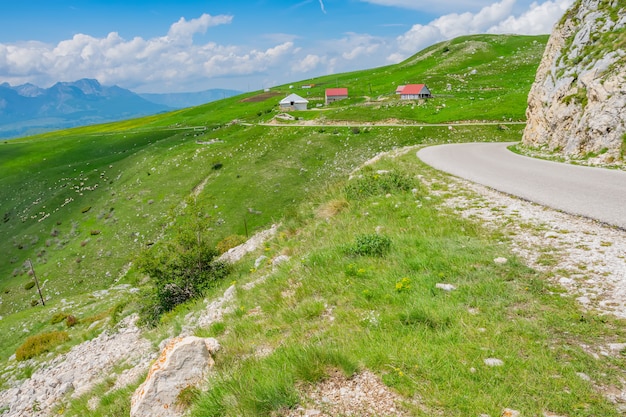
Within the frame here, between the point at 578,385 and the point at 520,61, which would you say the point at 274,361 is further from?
the point at 520,61

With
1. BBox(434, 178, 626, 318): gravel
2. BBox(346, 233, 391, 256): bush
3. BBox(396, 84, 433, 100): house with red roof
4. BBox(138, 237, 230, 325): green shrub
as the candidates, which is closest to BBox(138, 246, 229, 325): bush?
BBox(138, 237, 230, 325): green shrub

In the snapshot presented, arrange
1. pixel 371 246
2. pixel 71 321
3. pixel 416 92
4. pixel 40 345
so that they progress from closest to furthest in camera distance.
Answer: pixel 371 246 < pixel 40 345 < pixel 71 321 < pixel 416 92

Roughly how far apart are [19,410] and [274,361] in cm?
1657

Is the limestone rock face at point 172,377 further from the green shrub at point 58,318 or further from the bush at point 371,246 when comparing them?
the green shrub at point 58,318

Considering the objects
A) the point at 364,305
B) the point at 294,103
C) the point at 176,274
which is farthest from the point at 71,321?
the point at 294,103

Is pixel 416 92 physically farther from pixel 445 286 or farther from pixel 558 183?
pixel 445 286

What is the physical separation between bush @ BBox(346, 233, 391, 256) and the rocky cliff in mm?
21168

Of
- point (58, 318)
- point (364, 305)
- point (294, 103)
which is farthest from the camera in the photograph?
point (294, 103)

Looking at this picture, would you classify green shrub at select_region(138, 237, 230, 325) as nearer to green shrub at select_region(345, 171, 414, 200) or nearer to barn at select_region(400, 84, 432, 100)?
green shrub at select_region(345, 171, 414, 200)

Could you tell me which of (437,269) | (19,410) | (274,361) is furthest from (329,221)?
(19,410)

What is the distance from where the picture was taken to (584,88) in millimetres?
29781

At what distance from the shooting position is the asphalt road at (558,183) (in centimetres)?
1240

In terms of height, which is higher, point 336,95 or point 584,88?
point 336,95

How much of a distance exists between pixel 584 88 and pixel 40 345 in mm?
48978
